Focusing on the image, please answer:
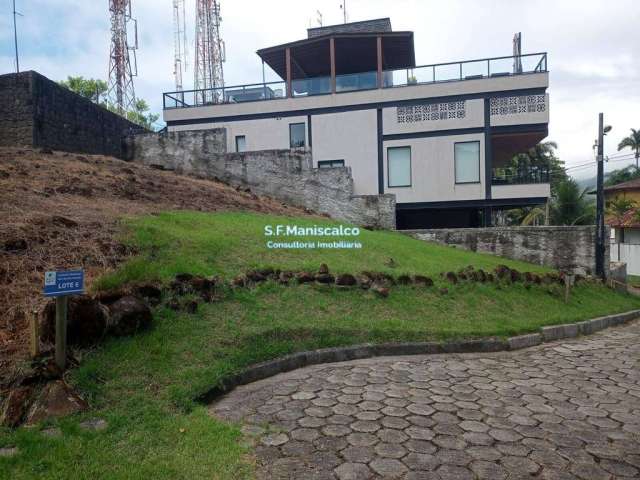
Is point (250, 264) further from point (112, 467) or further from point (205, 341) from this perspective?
point (112, 467)

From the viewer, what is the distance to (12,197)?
7.64 m

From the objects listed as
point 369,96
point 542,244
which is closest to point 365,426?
point 542,244

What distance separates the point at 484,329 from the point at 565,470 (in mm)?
3841

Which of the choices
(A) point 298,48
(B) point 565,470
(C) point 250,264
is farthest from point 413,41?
(B) point 565,470

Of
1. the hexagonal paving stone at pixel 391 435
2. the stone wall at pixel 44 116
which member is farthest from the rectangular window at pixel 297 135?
the hexagonal paving stone at pixel 391 435

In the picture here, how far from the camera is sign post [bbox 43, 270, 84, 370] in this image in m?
3.73

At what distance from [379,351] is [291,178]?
425 inches

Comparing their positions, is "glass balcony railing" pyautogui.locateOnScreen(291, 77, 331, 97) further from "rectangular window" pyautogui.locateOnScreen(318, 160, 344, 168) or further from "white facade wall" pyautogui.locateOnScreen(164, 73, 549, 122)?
"rectangular window" pyautogui.locateOnScreen(318, 160, 344, 168)

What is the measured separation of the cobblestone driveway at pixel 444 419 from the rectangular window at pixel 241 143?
16.0m

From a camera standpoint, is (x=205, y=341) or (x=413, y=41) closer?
(x=205, y=341)

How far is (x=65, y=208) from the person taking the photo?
25.6 feet

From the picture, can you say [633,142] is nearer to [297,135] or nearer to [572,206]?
[572,206]

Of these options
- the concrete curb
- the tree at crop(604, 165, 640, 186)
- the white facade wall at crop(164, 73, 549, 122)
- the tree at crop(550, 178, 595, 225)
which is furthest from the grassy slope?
the tree at crop(604, 165, 640, 186)

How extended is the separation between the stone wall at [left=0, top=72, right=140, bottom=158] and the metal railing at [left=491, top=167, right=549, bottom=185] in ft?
49.2
